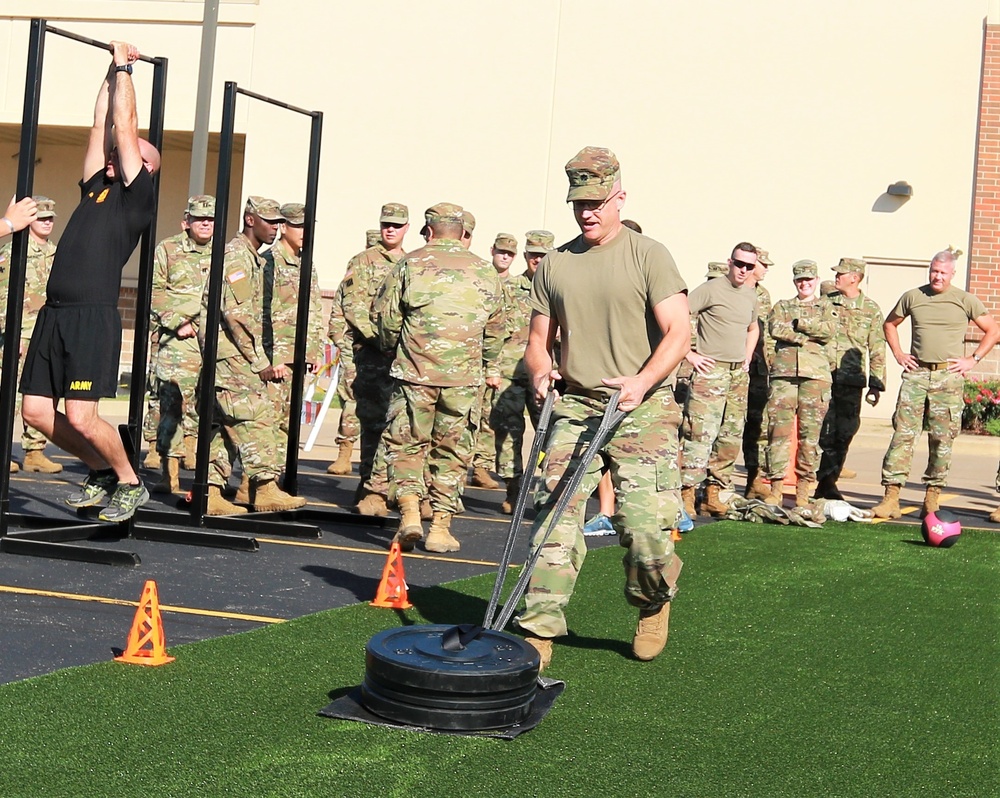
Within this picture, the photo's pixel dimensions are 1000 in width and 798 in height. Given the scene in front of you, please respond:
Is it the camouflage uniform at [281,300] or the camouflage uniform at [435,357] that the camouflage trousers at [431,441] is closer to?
the camouflage uniform at [435,357]

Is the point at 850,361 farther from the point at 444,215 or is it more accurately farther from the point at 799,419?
the point at 444,215

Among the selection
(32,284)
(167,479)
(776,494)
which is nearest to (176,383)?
(167,479)

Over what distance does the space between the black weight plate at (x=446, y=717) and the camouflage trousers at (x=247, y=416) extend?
17.3 feet

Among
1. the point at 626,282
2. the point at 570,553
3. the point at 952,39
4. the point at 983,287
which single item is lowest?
the point at 570,553

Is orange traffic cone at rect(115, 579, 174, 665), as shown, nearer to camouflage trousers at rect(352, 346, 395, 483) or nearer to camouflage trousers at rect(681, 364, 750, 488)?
camouflage trousers at rect(352, 346, 395, 483)

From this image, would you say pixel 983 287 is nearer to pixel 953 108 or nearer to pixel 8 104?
pixel 953 108

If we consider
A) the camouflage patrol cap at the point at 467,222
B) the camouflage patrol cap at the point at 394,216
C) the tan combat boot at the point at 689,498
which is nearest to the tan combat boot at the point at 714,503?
the tan combat boot at the point at 689,498

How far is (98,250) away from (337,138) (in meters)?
16.5

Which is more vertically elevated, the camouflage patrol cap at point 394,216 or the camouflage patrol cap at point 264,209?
the camouflage patrol cap at point 394,216

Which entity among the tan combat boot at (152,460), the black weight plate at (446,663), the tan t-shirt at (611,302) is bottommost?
the black weight plate at (446,663)

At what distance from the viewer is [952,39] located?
71.9ft

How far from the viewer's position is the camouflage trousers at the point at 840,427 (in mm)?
13094

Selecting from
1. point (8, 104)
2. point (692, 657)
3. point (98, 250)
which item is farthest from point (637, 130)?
point (692, 657)

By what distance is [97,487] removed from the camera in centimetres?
857
